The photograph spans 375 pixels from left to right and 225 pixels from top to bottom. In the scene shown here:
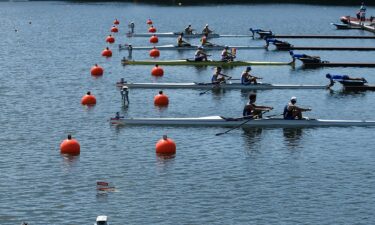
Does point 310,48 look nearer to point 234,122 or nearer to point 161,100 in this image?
point 161,100

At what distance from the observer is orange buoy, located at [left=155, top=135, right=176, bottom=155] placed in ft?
144

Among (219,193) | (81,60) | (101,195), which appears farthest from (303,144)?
(81,60)

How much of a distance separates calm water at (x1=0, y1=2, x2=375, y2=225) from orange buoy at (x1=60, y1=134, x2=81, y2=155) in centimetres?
51

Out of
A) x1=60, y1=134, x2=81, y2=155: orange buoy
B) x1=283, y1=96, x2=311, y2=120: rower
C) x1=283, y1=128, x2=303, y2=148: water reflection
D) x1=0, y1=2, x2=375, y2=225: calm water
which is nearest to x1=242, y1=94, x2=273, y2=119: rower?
x1=0, y1=2, x2=375, y2=225: calm water

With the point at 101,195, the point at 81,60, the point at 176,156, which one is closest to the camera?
the point at 101,195

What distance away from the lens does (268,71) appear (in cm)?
7575

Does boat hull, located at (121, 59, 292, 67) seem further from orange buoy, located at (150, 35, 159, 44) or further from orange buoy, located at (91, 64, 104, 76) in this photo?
orange buoy, located at (150, 35, 159, 44)

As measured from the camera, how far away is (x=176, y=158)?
4344 cm

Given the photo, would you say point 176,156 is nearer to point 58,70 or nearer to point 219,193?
point 219,193

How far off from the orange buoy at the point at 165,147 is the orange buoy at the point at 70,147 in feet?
13.2

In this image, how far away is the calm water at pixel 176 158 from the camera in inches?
1382

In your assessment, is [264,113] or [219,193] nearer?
[219,193]

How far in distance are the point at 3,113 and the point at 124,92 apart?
7.90 metres

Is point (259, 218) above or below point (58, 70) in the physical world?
below
